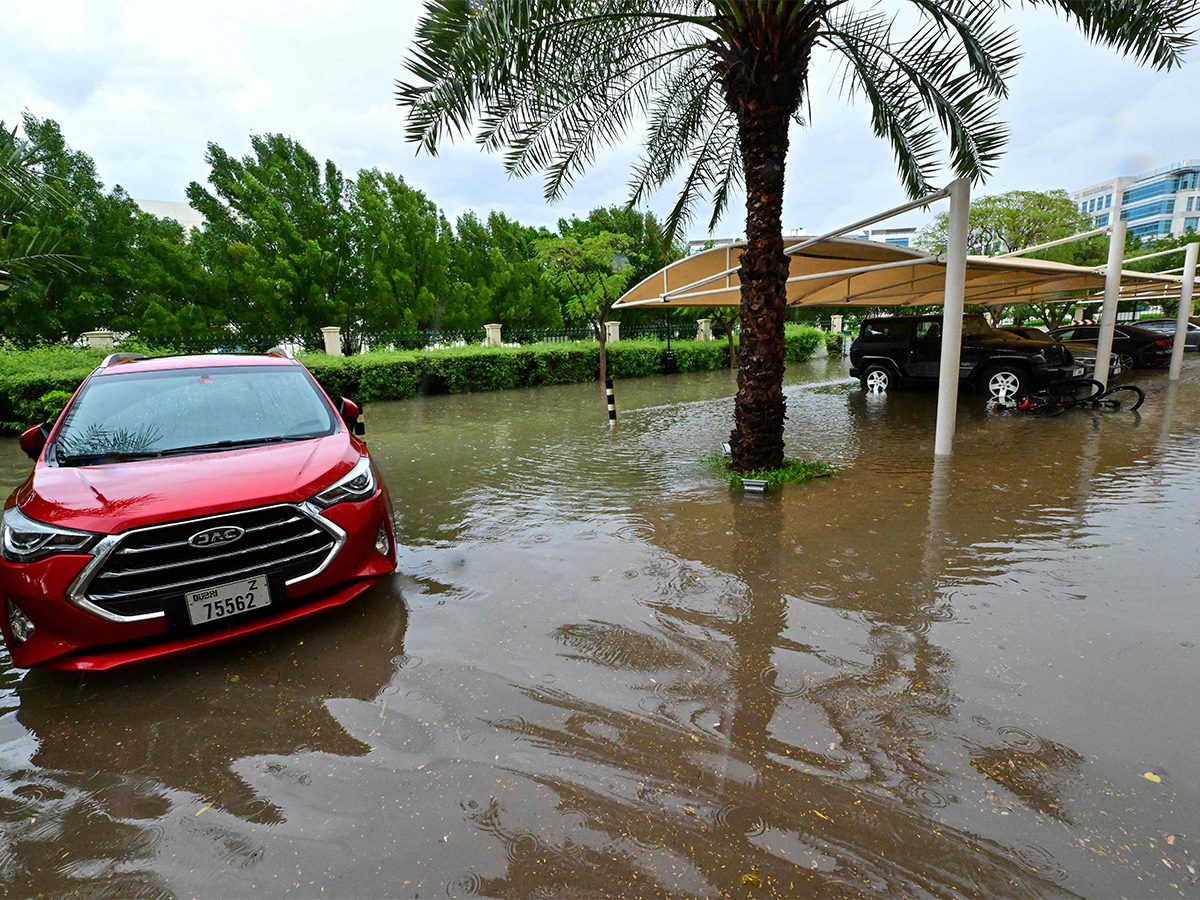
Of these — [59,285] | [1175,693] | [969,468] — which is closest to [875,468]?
[969,468]

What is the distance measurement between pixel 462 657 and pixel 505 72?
17.7 ft

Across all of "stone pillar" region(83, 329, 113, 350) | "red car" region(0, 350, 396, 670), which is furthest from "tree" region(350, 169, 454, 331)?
"red car" region(0, 350, 396, 670)

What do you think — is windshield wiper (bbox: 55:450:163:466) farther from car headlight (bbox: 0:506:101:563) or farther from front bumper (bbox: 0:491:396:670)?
front bumper (bbox: 0:491:396:670)

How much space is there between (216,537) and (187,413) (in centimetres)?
150

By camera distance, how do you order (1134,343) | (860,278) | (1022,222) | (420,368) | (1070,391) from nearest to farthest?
1. (1070,391)
2. (860,278)
3. (420,368)
4. (1134,343)
5. (1022,222)

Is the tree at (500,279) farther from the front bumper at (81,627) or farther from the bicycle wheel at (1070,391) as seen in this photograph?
the front bumper at (81,627)

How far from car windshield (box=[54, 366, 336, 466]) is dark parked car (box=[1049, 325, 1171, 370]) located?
805 inches

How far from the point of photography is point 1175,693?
2920 millimetres

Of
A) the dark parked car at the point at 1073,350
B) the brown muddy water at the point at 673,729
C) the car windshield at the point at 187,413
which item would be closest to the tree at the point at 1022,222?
the dark parked car at the point at 1073,350

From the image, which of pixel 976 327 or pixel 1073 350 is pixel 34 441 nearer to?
pixel 976 327

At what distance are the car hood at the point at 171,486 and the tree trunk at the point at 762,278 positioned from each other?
4.87 meters

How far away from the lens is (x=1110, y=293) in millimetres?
11375

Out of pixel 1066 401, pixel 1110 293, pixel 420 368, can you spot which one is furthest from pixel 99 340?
pixel 1110 293

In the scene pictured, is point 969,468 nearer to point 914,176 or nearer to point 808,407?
point 914,176
